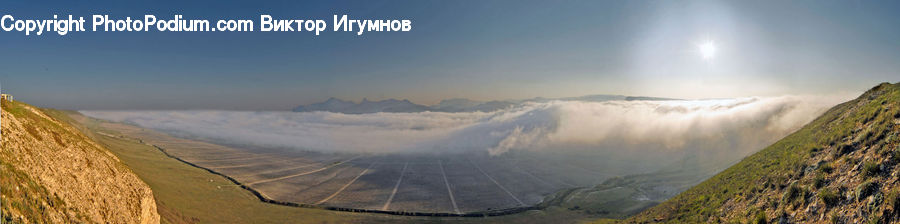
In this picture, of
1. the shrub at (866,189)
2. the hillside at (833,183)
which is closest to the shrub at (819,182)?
the hillside at (833,183)

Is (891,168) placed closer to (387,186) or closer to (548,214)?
(548,214)

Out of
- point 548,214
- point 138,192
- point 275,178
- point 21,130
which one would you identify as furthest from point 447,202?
point 21,130

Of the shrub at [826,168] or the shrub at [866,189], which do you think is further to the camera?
the shrub at [826,168]

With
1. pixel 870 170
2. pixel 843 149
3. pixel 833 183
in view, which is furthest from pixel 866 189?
pixel 843 149

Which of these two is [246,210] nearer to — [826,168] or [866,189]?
[826,168]

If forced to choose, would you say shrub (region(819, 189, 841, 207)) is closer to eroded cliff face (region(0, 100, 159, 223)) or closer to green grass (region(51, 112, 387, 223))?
eroded cliff face (region(0, 100, 159, 223))

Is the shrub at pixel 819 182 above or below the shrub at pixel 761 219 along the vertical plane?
above

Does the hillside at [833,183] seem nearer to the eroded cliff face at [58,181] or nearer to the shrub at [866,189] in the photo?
the shrub at [866,189]
